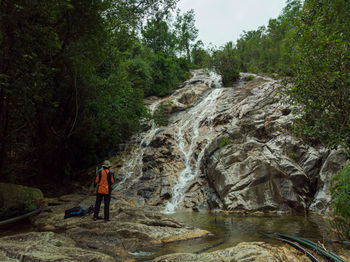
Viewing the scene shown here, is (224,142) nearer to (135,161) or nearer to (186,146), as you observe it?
(186,146)

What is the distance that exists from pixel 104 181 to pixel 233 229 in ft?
14.0

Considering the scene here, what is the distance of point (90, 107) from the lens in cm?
1554

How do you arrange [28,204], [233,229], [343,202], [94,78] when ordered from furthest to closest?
[94,78] → [28,204] → [233,229] → [343,202]

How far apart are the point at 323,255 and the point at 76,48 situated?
28.5ft

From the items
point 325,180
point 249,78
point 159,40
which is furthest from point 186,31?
point 325,180

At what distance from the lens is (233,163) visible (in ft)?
37.2

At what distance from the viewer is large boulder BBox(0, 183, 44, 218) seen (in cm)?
720

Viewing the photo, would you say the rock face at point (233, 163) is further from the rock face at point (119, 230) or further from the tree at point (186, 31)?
the tree at point (186, 31)

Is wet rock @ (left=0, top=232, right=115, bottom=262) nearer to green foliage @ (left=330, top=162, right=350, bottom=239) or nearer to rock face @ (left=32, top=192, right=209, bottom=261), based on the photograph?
rock face @ (left=32, top=192, right=209, bottom=261)

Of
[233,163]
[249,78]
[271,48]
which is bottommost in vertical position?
[233,163]

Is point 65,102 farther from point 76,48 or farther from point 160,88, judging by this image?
point 160,88

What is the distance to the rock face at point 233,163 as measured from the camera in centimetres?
966

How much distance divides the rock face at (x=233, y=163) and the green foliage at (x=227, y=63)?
835 centimetres

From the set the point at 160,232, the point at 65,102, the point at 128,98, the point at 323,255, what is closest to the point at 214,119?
the point at 128,98
